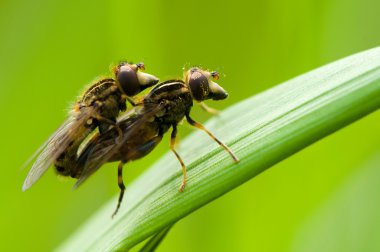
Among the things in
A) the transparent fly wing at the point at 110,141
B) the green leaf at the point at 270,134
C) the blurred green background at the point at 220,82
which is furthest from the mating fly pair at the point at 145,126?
the green leaf at the point at 270,134

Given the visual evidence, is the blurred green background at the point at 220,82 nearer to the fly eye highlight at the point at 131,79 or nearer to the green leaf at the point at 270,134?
the fly eye highlight at the point at 131,79

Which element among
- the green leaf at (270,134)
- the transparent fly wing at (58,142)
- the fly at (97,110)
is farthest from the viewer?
the fly at (97,110)

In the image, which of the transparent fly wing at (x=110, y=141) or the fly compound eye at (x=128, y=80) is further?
the fly compound eye at (x=128, y=80)

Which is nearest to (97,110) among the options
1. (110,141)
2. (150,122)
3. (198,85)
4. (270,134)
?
(110,141)

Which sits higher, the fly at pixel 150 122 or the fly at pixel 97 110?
the fly at pixel 97 110

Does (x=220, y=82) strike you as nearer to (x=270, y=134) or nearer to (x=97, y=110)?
(x=97, y=110)

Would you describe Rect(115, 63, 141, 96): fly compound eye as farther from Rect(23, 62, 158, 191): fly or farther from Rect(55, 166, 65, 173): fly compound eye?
Rect(55, 166, 65, 173): fly compound eye
